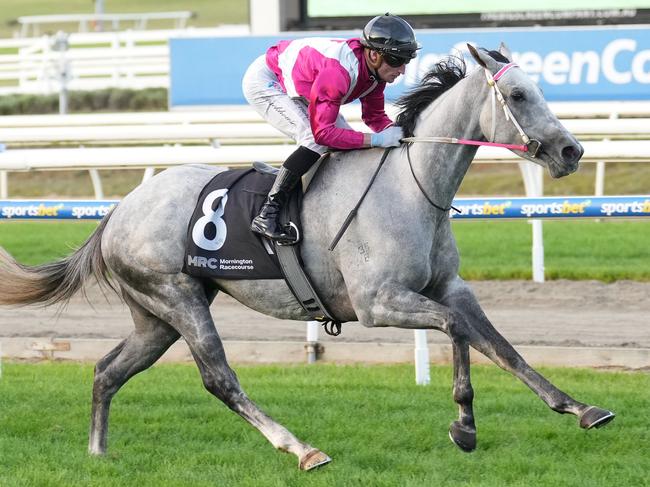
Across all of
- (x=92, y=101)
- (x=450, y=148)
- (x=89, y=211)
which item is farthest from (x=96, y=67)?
(x=450, y=148)

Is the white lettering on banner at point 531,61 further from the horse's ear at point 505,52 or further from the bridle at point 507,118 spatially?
the bridle at point 507,118

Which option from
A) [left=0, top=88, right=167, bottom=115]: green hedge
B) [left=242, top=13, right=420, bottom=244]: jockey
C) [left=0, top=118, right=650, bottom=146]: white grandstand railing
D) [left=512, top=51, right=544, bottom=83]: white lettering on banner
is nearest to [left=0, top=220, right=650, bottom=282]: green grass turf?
[left=0, top=118, right=650, bottom=146]: white grandstand railing

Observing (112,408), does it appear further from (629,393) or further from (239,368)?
(629,393)

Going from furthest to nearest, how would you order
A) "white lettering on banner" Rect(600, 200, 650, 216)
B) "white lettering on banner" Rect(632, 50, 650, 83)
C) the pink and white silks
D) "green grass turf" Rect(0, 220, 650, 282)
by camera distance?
"white lettering on banner" Rect(632, 50, 650, 83) < "green grass turf" Rect(0, 220, 650, 282) < "white lettering on banner" Rect(600, 200, 650, 216) < the pink and white silks

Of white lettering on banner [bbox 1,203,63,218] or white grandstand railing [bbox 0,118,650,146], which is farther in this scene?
white grandstand railing [bbox 0,118,650,146]

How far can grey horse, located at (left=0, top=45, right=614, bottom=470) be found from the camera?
15.4ft

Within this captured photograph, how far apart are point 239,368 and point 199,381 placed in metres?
0.42

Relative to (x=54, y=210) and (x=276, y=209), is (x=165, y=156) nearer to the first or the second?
(x=54, y=210)

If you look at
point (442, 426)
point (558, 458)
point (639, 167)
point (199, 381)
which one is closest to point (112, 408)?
point (199, 381)

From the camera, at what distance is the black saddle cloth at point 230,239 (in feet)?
16.5

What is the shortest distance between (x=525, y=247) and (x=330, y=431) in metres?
5.20

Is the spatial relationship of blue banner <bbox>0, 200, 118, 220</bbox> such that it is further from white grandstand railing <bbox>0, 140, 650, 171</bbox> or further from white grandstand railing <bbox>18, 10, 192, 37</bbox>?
white grandstand railing <bbox>18, 10, 192, 37</bbox>

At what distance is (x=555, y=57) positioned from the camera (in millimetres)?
11438

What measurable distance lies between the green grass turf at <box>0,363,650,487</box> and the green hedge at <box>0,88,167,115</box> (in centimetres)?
1123
